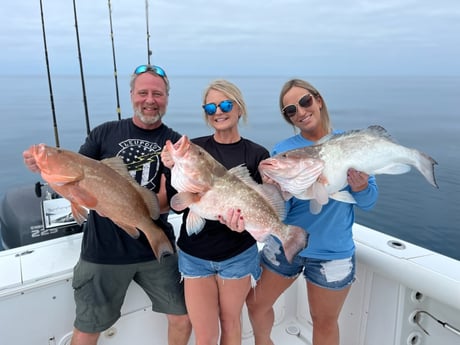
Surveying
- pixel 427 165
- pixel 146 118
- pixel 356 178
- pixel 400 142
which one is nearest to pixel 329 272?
pixel 356 178

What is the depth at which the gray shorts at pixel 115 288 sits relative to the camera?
7.89 ft

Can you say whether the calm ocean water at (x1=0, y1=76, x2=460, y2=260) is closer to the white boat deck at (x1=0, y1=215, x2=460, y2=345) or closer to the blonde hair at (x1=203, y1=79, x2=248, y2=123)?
the blonde hair at (x1=203, y1=79, x2=248, y2=123)

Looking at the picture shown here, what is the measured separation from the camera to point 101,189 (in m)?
2.03

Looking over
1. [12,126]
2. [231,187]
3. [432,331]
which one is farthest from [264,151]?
[12,126]

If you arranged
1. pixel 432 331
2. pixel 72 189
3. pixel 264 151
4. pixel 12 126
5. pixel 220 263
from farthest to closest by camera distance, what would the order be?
pixel 12 126 < pixel 432 331 < pixel 264 151 < pixel 220 263 < pixel 72 189

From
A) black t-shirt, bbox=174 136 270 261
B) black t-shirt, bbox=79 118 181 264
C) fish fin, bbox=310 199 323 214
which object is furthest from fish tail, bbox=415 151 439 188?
black t-shirt, bbox=79 118 181 264

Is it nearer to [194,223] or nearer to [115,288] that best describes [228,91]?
[194,223]

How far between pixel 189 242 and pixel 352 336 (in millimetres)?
1819

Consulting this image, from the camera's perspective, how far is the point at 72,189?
1925 millimetres

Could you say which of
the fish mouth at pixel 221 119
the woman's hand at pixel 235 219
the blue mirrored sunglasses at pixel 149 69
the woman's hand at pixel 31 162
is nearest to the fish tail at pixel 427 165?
the woman's hand at pixel 235 219

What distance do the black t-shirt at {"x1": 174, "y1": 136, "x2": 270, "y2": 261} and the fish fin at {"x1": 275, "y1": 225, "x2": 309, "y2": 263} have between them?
1.16 feet

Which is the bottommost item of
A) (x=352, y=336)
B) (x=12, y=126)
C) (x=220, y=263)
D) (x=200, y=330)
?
(x=12, y=126)

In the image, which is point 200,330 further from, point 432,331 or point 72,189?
point 432,331

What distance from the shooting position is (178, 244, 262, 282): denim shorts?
226cm
